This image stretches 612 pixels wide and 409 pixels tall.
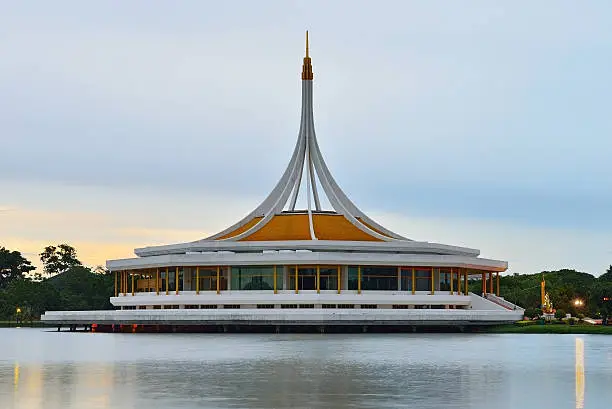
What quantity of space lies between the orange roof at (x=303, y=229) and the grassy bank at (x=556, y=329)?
13218 mm

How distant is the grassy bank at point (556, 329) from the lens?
60.0m

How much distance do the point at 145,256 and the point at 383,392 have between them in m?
55.2

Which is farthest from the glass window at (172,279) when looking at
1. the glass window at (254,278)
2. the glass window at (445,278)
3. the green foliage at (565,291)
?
the green foliage at (565,291)

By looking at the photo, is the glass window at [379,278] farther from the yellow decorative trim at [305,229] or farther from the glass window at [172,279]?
the glass window at [172,279]

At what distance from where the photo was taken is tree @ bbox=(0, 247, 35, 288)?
4901 inches

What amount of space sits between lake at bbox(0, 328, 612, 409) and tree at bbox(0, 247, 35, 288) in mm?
81570

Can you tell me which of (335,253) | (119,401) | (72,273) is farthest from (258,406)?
(72,273)

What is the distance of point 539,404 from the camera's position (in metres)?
22.3

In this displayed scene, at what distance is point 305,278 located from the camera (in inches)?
2741

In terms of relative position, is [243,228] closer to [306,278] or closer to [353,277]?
[306,278]

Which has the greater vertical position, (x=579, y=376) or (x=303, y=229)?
(x=303, y=229)

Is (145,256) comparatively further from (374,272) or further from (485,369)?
(485,369)

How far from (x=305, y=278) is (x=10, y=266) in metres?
65.6

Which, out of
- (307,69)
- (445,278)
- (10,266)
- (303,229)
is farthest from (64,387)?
(10,266)
